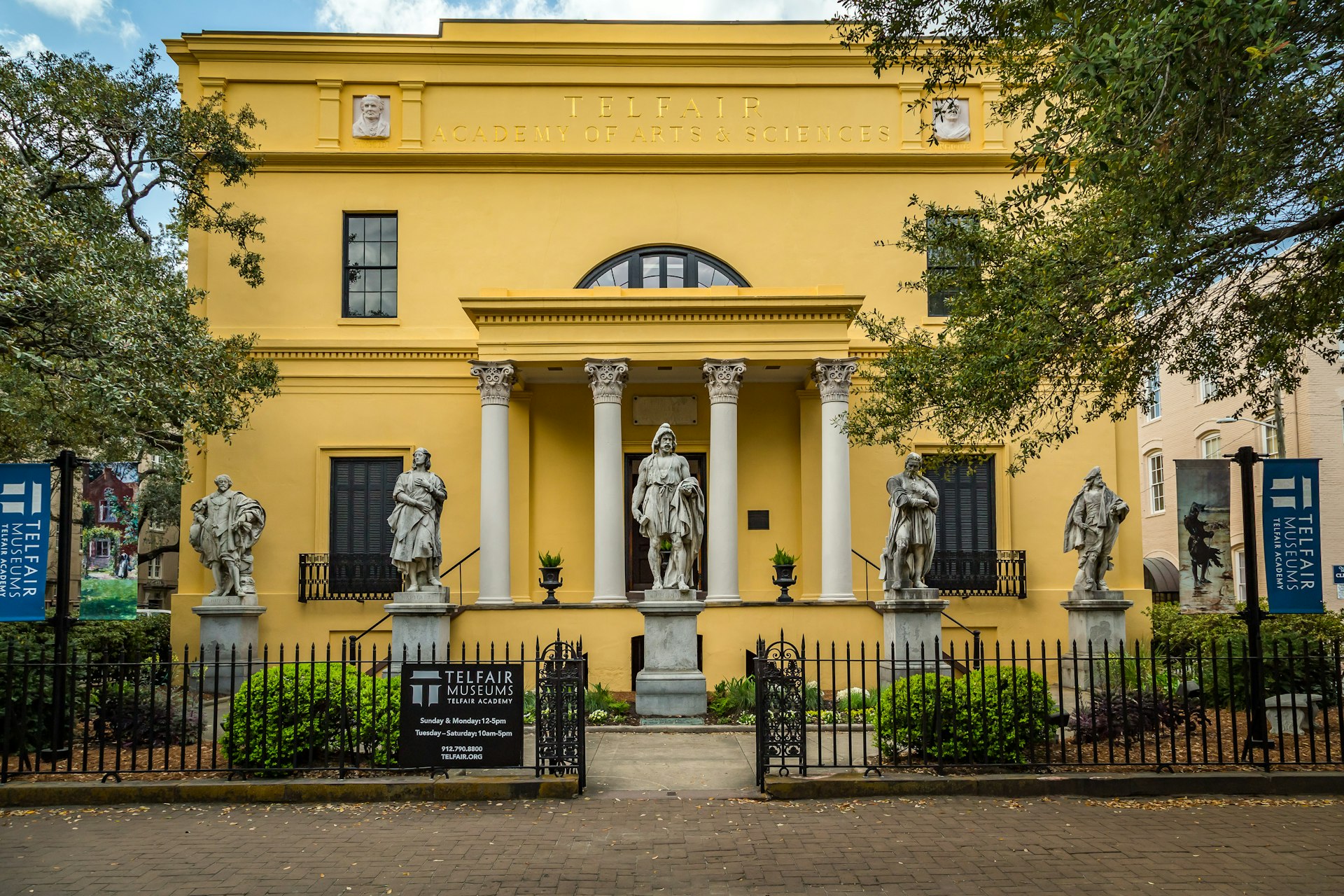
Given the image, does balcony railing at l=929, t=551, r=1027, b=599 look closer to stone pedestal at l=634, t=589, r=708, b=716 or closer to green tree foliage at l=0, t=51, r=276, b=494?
stone pedestal at l=634, t=589, r=708, b=716

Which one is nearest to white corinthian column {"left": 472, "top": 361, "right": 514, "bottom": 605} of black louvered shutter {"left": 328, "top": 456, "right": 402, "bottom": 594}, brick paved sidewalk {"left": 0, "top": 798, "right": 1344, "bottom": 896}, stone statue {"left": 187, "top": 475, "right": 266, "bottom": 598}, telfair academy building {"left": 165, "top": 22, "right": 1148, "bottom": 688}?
telfair academy building {"left": 165, "top": 22, "right": 1148, "bottom": 688}

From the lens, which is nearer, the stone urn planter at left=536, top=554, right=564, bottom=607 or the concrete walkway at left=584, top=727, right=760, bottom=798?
the concrete walkway at left=584, top=727, right=760, bottom=798

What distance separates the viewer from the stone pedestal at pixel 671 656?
13820 millimetres

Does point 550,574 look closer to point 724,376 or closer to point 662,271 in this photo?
point 724,376

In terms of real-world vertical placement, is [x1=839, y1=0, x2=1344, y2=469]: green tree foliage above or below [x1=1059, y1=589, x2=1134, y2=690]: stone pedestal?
above

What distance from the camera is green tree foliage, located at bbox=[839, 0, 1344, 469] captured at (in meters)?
7.09

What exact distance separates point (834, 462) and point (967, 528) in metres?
3.63

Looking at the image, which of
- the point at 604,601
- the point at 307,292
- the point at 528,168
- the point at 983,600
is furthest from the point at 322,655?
the point at 983,600

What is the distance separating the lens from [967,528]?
1966cm

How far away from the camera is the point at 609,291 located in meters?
17.7

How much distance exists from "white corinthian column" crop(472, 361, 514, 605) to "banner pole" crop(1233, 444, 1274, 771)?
11.0 metres

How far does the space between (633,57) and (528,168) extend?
2.96 metres

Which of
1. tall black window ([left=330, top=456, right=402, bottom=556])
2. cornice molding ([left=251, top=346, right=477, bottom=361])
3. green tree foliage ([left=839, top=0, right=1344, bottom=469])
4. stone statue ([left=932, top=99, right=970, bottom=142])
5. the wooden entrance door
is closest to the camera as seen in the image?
green tree foliage ([left=839, top=0, right=1344, bottom=469])

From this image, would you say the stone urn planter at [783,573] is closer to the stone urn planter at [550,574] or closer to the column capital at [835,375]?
the column capital at [835,375]
